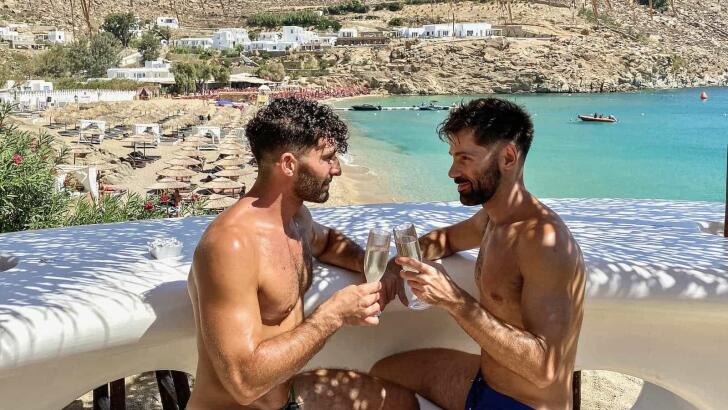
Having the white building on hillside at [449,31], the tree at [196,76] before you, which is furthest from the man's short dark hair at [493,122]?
the white building on hillside at [449,31]

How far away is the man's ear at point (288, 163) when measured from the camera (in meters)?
1.69

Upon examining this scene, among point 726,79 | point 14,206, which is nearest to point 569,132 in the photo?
point 14,206

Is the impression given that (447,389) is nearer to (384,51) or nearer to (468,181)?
(468,181)

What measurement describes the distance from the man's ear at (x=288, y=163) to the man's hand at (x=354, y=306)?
346 mm

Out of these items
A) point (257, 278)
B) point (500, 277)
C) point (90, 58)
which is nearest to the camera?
point (257, 278)

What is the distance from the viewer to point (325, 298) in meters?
1.92

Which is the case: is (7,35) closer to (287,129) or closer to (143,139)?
(143,139)

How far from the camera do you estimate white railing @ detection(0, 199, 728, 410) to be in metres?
1.67

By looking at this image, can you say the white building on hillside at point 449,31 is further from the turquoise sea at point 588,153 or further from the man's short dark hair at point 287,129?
the man's short dark hair at point 287,129

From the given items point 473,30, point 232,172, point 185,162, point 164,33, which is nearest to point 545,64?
point 473,30

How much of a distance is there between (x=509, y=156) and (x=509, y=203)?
0.15m

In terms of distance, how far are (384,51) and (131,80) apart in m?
30.5

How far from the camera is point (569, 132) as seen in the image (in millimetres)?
36156

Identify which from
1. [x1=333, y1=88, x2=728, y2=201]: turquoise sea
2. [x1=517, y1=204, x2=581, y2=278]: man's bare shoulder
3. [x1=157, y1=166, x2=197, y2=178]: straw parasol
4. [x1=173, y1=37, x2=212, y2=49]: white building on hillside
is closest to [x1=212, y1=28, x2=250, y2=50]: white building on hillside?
→ [x1=173, y1=37, x2=212, y2=49]: white building on hillside
